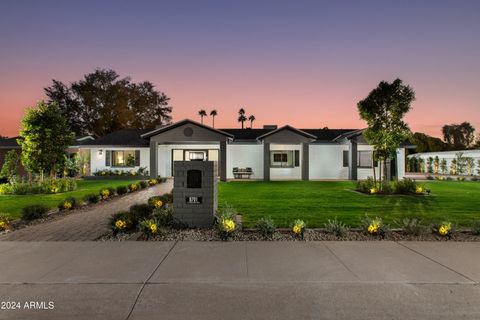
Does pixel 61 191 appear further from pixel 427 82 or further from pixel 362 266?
pixel 427 82

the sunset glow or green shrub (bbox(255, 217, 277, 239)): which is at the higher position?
the sunset glow

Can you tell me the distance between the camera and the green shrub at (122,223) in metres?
6.61

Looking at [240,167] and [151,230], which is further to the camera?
[240,167]

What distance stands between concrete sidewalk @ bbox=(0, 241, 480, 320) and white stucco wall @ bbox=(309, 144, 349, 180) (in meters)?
19.2

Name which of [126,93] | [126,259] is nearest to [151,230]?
[126,259]

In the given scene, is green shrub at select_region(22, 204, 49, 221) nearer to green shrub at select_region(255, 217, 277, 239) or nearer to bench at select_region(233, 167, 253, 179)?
green shrub at select_region(255, 217, 277, 239)

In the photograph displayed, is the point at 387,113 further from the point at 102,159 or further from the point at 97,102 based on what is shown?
the point at 97,102

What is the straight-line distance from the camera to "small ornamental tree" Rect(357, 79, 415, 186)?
14492mm

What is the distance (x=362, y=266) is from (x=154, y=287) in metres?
3.30

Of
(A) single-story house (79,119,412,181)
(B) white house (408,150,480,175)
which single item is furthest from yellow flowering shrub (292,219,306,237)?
(B) white house (408,150,480,175)

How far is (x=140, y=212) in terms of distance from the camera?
7.79 meters

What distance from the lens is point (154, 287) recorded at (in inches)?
152

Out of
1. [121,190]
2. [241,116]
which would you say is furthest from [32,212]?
[241,116]

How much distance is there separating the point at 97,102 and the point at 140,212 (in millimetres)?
44987
